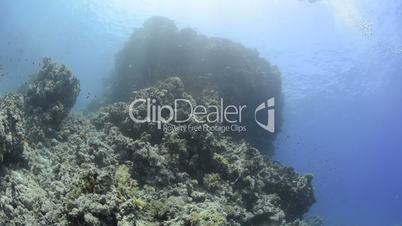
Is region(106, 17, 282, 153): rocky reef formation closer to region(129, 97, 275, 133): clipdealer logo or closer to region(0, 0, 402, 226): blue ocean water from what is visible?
region(129, 97, 275, 133): clipdealer logo

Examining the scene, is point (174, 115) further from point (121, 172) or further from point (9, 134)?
point (9, 134)

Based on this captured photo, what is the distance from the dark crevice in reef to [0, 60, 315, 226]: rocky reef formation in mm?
26

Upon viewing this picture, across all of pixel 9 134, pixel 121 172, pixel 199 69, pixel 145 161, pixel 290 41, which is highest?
pixel 290 41

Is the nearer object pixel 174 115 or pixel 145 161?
pixel 145 161

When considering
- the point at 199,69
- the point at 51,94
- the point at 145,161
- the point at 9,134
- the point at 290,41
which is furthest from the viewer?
the point at 290,41

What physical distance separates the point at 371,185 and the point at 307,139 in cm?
6598

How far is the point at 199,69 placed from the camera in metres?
21.4

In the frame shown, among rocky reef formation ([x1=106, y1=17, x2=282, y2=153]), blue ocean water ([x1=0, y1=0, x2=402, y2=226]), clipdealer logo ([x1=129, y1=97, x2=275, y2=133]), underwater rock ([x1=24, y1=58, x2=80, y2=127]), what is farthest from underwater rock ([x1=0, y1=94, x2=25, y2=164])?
blue ocean water ([x1=0, y1=0, x2=402, y2=226])

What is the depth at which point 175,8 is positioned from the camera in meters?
40.1

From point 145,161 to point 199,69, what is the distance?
11.2 metres

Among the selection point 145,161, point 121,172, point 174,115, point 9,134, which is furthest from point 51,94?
point 121,172

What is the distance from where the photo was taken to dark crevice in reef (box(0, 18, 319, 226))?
272 inches

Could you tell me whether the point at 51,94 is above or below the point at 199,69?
below

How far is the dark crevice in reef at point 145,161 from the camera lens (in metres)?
6.91
